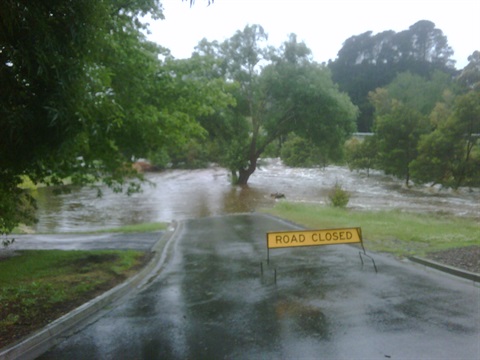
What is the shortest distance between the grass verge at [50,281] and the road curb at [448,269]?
A: 6019 mm

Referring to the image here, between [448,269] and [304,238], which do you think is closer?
[448,269]

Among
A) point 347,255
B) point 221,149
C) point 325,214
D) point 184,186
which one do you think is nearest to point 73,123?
point 347,255

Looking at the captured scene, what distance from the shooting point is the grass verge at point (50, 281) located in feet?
21.3

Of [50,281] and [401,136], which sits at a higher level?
[401,136]

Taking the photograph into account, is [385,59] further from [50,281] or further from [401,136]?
[50,281]

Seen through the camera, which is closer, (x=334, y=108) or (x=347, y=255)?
(x=347, y=255)

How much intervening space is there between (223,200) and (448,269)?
2980cm

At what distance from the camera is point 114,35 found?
953cm

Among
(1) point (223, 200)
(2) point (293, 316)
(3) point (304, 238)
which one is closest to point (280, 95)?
(1) point (223, 200)

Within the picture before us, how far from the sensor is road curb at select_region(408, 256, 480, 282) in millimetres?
8180

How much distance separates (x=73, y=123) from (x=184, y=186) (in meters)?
47.1

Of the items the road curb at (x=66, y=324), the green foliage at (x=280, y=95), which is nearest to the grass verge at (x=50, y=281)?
the road curb at (x=66, y=324)

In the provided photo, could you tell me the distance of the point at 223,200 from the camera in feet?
125

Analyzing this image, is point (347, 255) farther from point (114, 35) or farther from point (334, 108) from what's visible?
point (334, 108)
